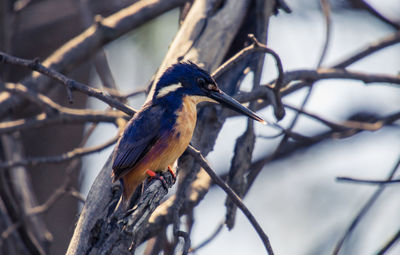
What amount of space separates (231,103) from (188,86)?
271 mm

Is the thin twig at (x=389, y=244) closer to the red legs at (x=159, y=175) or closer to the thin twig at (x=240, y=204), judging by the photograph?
the thin twig at (x=240, y=204)

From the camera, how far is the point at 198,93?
3.44 metres

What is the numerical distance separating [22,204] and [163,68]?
1686mm

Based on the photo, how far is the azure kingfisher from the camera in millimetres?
3117

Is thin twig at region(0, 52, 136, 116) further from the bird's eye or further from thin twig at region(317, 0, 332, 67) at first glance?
thin twig at region(317, 0, 332, 67)

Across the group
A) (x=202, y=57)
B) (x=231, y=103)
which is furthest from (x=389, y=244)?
(x=202, y=57)

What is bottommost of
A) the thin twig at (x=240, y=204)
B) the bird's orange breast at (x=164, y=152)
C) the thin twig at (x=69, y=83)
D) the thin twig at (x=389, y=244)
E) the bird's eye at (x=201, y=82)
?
the thin twig at (x=389, y=244)

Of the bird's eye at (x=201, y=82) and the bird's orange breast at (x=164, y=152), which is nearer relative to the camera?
the bird's orange breast at (x=164, y=152)

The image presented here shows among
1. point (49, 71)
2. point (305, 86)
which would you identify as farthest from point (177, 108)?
point (305, 86)

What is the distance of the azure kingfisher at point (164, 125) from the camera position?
3.12 meters

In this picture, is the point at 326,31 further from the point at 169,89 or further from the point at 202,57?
the point at 169,89

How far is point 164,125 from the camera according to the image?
3.25 meters

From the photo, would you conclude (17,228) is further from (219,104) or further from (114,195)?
(219,104)

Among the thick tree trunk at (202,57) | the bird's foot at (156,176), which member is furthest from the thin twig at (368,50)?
the bird's foot at (156,176)
